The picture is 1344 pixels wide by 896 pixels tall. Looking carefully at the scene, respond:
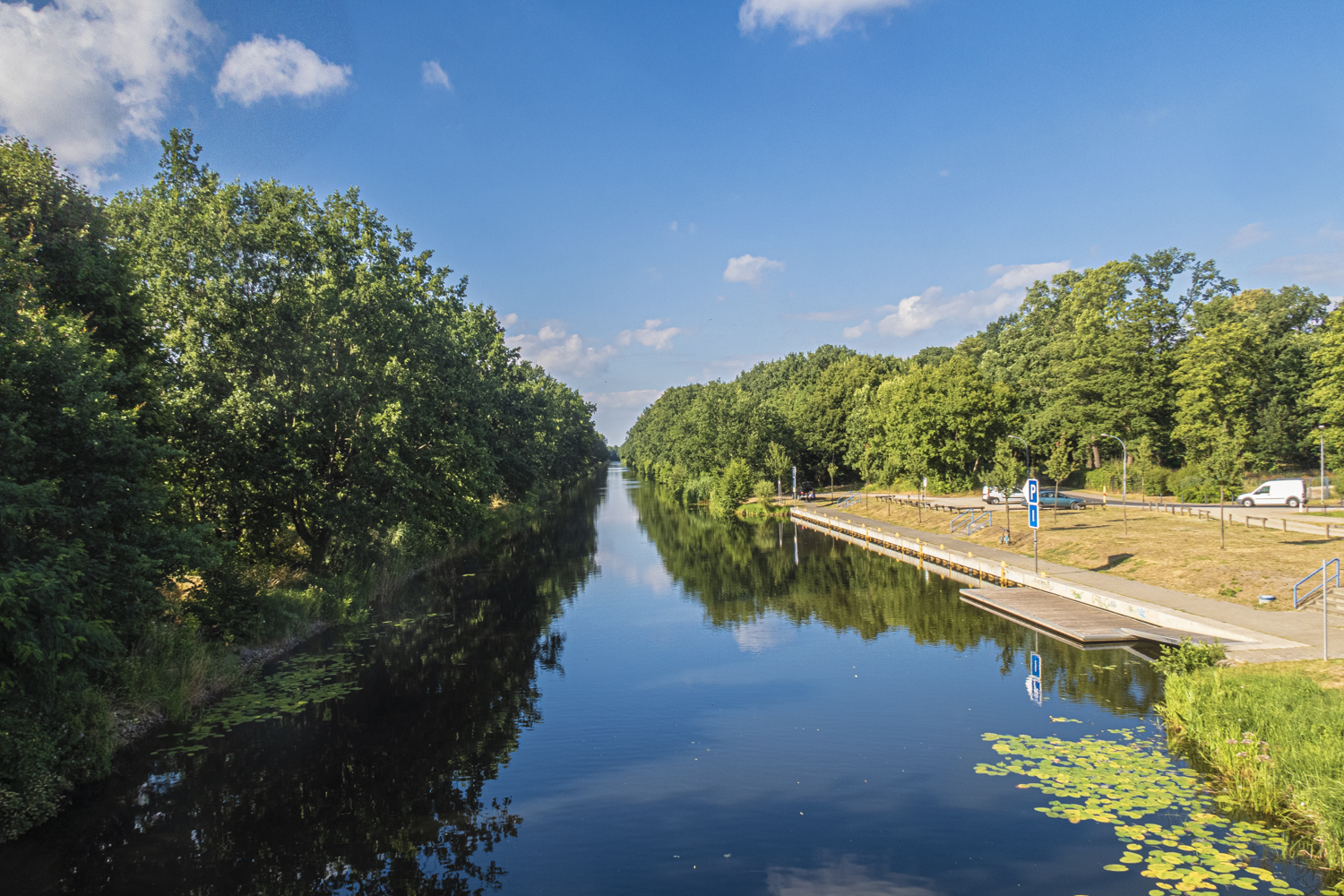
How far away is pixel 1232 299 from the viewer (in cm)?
7419

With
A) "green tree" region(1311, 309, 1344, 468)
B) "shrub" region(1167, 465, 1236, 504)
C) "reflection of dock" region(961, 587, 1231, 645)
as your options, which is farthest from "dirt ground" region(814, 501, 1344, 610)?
"green tree" region(1311, 309, 1344, 468)

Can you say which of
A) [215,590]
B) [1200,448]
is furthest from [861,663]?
[1200,448]

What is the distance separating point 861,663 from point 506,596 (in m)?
17.7

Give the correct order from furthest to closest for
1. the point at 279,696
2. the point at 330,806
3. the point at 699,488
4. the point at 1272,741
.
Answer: the point at 699,488 < the point at 279,696 < the point at 330,806 < the point at 1272,741

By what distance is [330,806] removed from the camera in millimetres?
13266

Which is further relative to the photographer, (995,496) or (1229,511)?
(995,496)

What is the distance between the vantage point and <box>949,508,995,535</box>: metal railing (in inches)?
1759

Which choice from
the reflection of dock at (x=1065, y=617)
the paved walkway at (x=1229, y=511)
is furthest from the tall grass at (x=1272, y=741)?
the paved walkway at (x=1229, y=511)

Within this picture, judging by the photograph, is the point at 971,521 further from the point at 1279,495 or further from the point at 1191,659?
the point at 1191,659

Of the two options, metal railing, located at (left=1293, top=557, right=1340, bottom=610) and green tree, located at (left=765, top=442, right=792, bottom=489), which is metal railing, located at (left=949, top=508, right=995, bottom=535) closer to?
metal railing, located at (left=1293, top=557, right=1340, bottom=610)

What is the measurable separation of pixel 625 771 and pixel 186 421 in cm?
1684

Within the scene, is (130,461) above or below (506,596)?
above

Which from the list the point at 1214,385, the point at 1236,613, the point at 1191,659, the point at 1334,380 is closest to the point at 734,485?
the point at 1214,385

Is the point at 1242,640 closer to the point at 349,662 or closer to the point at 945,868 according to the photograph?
the point at 945,868
